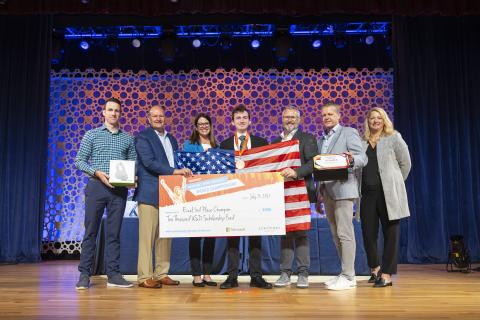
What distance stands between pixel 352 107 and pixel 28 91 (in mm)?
5265

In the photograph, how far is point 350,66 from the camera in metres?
8.27

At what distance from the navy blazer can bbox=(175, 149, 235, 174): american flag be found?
0.16 metres

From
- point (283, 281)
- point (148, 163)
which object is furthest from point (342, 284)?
point (148, 163)

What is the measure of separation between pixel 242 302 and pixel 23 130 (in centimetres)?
565

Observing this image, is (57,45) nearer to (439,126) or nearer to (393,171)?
(393,171)

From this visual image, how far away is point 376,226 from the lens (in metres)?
4.42

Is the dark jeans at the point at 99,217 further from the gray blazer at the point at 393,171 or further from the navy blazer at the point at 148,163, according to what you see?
the gray blazer at the point at 393,171

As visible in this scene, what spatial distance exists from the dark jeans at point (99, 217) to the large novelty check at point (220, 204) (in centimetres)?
44

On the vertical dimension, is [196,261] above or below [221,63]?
below

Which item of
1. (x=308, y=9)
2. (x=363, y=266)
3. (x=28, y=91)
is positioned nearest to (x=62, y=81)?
(x=28, y=91)

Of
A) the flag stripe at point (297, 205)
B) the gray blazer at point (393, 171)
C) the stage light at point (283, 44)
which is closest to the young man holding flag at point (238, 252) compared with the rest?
the flag stripe at point (297, 205)

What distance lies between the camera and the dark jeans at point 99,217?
4242mm

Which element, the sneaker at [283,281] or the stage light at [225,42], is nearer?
the sneaker at [283,281]

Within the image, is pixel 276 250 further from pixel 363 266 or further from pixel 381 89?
pixel 381 89
